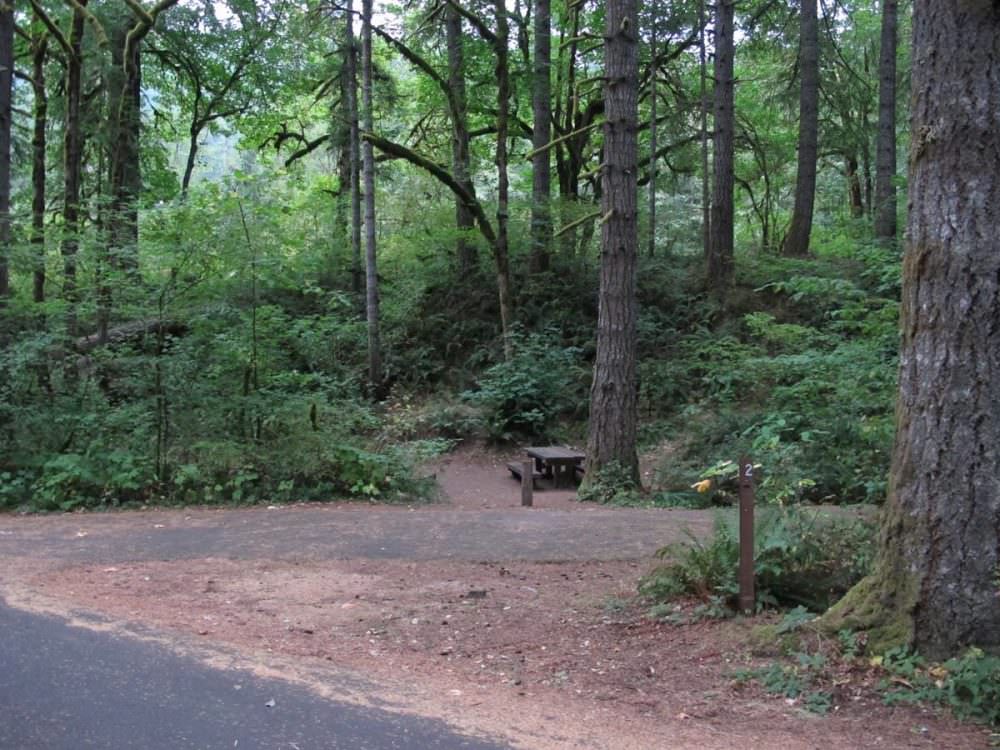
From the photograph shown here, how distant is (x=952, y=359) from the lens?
14.5 ft

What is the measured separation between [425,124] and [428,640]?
2217 centimetres

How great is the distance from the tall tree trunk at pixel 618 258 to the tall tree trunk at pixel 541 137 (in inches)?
322

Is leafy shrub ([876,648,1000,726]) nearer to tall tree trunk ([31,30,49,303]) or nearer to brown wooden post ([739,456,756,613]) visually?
brown wooden post ([739,456,756,613])

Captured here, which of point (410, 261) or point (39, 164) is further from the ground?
point (39, 164)

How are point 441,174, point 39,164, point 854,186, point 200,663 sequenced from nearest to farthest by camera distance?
point 200,663
point 39,164
point 441,174
point 854,186

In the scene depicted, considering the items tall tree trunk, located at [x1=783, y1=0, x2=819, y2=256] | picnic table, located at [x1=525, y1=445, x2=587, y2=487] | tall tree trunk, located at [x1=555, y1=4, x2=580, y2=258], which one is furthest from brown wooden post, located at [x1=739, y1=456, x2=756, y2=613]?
tall tree trunk, located at [x1=555, y1=4, x2=580, y2=258]

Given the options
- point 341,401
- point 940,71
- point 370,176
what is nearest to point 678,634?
point 940,71

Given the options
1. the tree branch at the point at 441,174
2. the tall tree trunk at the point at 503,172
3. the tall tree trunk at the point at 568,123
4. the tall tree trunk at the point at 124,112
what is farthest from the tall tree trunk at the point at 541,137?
the tall tree trunk at the point at 124,112

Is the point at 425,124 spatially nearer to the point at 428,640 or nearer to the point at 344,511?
the point at 344,511

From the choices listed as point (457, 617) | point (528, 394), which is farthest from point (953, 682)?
point (528, 394)

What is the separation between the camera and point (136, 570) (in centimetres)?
724

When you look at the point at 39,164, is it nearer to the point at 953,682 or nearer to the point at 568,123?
the point at 568,123

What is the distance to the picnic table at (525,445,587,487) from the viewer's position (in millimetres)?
14352

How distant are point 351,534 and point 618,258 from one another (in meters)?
5.79
